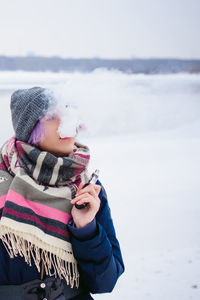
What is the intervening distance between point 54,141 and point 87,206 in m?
0.22

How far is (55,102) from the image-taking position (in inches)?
35.4

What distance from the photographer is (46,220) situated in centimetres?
87

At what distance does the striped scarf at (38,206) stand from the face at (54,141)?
0.03 metres

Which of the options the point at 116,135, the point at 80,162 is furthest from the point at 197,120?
the point at 80,162

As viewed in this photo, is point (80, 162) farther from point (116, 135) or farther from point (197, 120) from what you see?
point (197, 120)

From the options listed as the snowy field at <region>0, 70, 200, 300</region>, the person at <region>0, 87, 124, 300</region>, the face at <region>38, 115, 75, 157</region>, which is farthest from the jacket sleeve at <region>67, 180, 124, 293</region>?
the snowy field at <region>0, 70, 200, 300</region>

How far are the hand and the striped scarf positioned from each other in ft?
0.16

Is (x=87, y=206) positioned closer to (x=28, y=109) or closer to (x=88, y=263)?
(x=88, y=263)

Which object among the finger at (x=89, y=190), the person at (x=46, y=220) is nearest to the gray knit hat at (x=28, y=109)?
the person at (x=46, y=220)

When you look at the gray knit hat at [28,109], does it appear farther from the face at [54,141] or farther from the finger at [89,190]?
the finger at [89,190]

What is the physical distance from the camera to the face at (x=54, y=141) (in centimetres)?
90

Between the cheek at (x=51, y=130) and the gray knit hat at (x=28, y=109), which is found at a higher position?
the gray knit hat at (x=28, y=109)

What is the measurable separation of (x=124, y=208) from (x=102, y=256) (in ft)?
7.90

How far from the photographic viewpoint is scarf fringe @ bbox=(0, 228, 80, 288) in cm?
82
